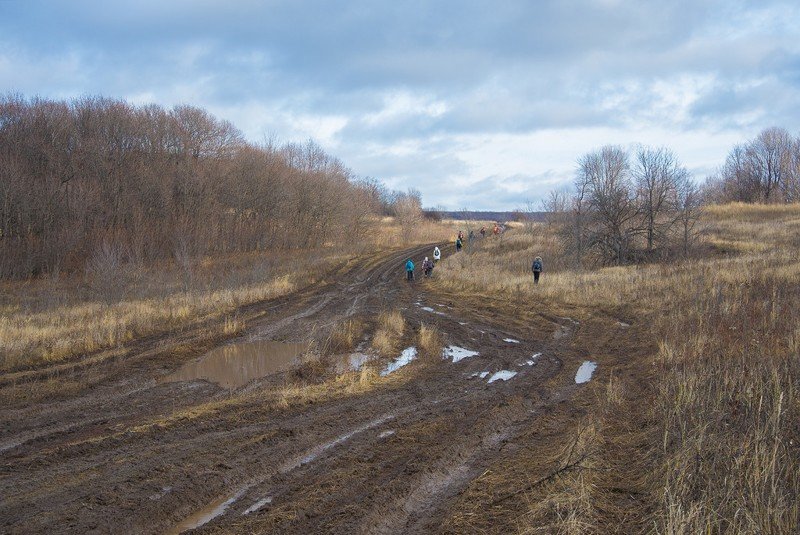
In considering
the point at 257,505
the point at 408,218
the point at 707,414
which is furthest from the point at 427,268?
the point at 408,218

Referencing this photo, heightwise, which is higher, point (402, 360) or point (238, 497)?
point (238, 497)

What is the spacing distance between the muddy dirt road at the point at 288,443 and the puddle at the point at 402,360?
23 centimetres

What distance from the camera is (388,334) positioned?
626 inches

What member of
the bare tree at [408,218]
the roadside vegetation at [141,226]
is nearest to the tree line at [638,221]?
the roadside vegetation at [141,226]

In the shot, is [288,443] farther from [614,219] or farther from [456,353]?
[614,219]

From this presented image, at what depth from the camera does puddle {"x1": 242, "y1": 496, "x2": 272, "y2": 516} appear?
17.6ft

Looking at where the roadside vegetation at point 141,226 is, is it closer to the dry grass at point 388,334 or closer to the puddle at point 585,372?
the dry grass at point 388,334

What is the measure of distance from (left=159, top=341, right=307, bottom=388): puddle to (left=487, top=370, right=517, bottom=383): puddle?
450cm

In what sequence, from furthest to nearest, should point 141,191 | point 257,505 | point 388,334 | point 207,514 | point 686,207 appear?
point 141,191
point 686,207
point 388,334
point 257,505
point 207,514

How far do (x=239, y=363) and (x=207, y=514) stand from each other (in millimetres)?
7730

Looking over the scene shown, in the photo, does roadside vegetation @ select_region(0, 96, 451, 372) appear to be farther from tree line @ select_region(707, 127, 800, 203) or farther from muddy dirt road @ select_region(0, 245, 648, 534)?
tree line @ select_region(707, 127, 800, 203)

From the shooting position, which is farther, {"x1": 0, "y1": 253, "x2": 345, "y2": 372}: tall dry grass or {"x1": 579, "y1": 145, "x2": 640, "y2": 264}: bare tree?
{"x1": 579, "y1": 145, "x2": 640, "y2": 264}: bare tree

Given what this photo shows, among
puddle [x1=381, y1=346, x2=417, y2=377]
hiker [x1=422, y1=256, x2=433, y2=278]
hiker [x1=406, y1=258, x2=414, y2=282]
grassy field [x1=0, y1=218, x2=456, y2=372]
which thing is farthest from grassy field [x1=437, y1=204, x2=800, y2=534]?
hiker [x1=422, y1=256, x2=433, y2=278]

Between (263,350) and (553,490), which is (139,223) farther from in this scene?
(553,490)
